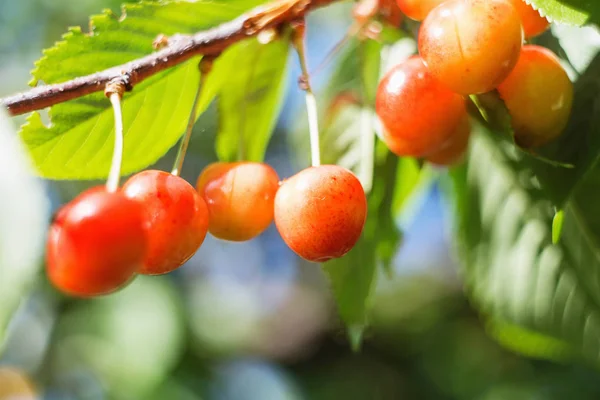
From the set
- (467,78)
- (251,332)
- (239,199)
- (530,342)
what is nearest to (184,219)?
(239,199)

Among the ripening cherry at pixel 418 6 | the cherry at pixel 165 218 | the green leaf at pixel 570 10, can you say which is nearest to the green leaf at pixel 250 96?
the ripening cherry at pixel 418 6

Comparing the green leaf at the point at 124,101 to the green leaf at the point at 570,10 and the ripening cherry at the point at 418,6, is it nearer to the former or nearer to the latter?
the ripening cherry at the point at 418,6

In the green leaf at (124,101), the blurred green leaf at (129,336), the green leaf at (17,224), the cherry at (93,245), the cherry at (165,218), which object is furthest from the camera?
the blurred green leaf at (129,336)

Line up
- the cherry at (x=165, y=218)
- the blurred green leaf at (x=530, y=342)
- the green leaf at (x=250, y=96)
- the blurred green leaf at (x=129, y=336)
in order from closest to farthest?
the cherry at (x=165, y=218) → the green leaf at (x=250, y=96) → the blurred green leaf at (x=530, y=342) → the blurred green leaf at (x=129, y=336)

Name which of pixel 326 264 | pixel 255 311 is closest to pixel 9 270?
pixel 326 264

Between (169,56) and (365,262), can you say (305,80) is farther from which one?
(365,262)

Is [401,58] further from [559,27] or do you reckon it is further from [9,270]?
[9,270]

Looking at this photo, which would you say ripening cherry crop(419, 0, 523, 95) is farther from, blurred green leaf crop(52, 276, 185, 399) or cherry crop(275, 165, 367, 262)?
blurred green leaf crop(52, 276, 185, 399)
